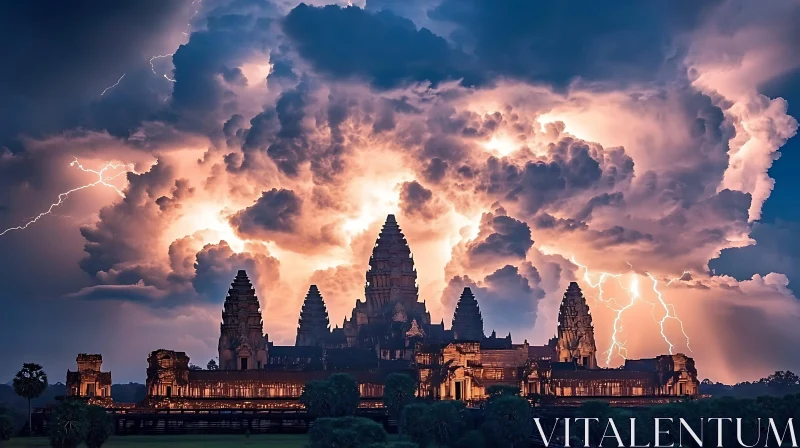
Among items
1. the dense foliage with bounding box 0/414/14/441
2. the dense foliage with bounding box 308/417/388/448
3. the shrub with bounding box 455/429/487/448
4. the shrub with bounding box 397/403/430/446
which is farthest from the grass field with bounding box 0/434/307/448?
the shrub with bounding box 455/429/487/448

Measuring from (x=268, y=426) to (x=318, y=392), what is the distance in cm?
906

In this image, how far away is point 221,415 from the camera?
16700 cm

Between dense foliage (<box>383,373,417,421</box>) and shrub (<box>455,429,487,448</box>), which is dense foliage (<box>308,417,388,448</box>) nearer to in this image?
shrub (<box>455,429,487,448</box>)

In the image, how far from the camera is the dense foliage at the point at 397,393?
178875 mm

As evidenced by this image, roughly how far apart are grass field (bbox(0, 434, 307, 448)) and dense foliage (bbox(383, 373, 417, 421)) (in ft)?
63.9

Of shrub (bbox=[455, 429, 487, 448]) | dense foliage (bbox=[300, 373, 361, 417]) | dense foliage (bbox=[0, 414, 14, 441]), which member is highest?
dense foliage (bbox=[300, 373, 361, 417])

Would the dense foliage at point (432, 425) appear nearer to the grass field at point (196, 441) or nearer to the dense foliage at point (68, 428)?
the grass field at point (196, 441)

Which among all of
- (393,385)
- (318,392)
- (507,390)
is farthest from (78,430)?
(507,390)

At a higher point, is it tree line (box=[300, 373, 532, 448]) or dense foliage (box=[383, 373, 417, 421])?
dense foliage (box=[383, 373, 417, 421])

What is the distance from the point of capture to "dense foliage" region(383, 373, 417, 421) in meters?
179

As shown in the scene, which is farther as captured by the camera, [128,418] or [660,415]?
[128,418]

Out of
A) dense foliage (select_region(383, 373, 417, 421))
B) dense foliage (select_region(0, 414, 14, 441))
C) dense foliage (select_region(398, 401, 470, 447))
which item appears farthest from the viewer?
dense foliage (select_region(383, 373, 417, 421))

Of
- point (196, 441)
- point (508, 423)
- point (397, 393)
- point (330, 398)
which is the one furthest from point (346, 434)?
point (397, 393)

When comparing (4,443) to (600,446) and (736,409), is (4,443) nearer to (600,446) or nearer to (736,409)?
(600,446)
